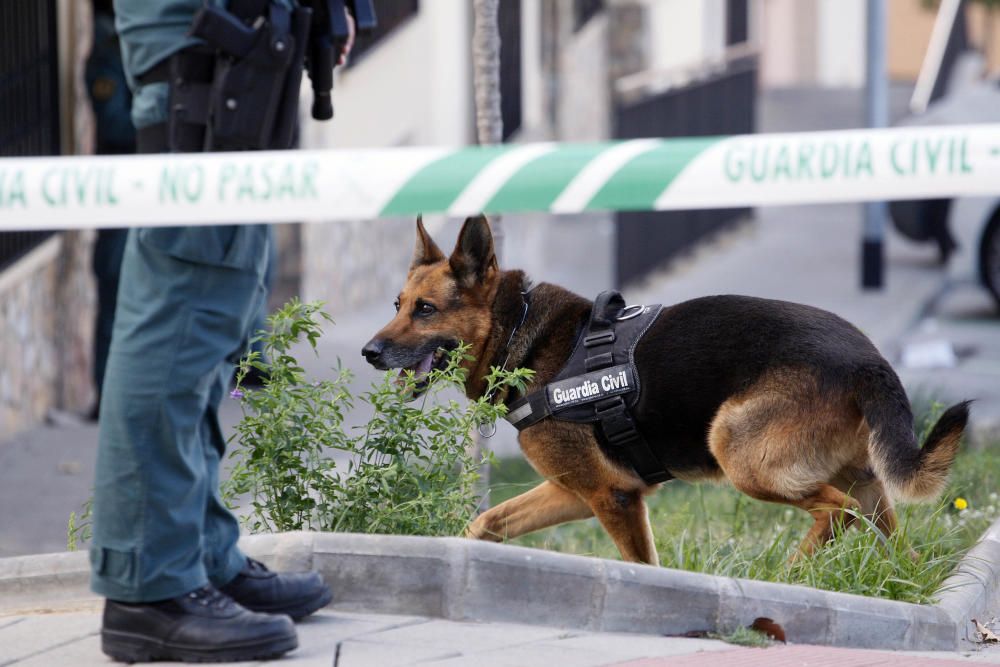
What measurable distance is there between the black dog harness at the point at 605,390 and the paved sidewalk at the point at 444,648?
2.52ft

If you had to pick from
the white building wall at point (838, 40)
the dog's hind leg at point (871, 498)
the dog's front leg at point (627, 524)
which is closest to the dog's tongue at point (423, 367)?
the dog's front leg at point (627, 524)

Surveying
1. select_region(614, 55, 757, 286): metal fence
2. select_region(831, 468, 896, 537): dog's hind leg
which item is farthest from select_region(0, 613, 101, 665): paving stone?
select_region(614, 55, 757, 286): metal fence

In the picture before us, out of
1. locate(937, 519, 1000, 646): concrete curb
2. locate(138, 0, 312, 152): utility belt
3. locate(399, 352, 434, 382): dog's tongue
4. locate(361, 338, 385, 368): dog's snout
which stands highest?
locate(138, 0, 312, 152): utility belt

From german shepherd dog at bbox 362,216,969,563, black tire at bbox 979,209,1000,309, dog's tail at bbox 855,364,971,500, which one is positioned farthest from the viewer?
black tire at bbox 979,209,1000,309

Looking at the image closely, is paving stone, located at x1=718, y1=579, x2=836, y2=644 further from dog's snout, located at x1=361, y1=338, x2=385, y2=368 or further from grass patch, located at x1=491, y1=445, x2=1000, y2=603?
dog's snout, located at x1=361, y1=338, x2=385, y2=368

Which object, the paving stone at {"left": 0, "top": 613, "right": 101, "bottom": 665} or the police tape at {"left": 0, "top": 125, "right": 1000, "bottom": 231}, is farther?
the police tape at {"left": 0, "top": 125, "right": 1000, "bottom": 231}

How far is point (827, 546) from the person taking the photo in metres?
4.21

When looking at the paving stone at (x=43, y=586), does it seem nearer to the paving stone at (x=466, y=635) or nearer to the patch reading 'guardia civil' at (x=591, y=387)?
the paving stone at (x=466, y=635)

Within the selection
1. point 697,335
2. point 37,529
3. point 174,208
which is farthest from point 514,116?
point 174,208

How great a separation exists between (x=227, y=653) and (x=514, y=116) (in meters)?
10.5

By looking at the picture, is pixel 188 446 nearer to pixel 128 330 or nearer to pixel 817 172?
pixel 128 330

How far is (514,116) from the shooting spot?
43.6 feet

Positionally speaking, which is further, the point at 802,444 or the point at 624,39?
the point at 624,39

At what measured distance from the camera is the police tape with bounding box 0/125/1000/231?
342 centimetres
